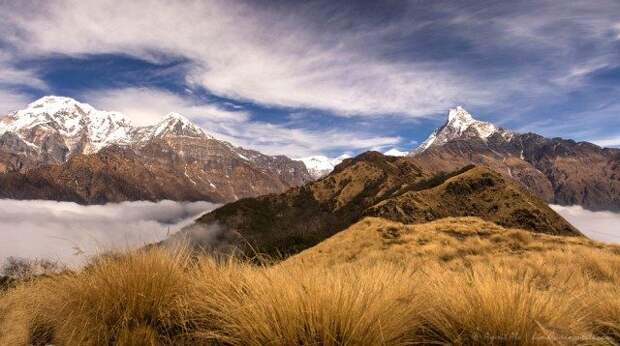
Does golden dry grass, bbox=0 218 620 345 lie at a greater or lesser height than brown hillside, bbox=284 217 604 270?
greater

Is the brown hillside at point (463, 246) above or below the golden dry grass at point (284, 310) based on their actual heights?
below

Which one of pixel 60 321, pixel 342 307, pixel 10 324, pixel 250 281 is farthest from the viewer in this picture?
pixel 10 324

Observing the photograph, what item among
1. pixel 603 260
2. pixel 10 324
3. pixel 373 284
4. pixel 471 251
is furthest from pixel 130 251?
pixel 471 251

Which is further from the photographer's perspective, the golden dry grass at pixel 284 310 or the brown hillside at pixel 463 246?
the brown hillside at pixel 463 246

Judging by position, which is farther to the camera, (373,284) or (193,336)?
(373,284)

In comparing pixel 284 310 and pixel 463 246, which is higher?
pixel 284 310

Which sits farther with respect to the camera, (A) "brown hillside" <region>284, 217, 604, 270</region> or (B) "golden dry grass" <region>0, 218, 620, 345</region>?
(A) "brown hillside" <region>284, 217, 604, 270</region>

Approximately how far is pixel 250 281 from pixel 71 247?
2894mm

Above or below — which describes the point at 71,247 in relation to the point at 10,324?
above

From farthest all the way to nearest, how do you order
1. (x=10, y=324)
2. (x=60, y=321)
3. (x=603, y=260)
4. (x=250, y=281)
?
(x=603, y=260) < (x=10, y=324) < (x=60, y=321) < (x=250, y=281)

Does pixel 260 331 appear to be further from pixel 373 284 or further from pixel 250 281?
Answer: pixel 373 284

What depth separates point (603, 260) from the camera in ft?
48.3

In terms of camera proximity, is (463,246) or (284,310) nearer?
(284,310)

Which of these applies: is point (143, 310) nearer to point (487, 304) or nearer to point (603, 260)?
point (487, 304)
